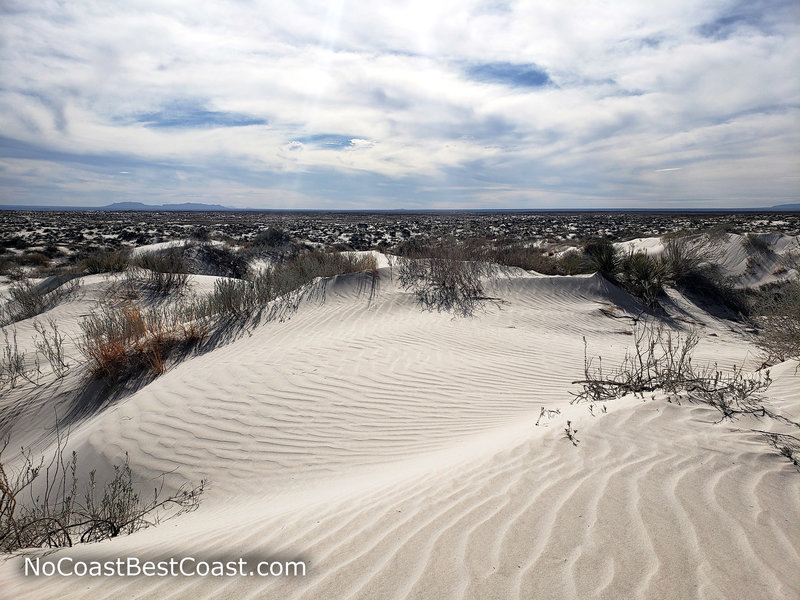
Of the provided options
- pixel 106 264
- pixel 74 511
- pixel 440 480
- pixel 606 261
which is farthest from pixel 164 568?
pixel 106 264

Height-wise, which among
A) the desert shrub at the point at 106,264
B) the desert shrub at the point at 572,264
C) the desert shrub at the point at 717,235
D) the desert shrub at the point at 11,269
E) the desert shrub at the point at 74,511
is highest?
the desert shrub at the point at 717,235

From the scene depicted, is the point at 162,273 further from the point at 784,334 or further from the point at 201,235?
the point at 784,334

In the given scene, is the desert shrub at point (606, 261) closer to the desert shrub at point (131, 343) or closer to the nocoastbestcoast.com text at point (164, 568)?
the desert shrub at point (131, 343)

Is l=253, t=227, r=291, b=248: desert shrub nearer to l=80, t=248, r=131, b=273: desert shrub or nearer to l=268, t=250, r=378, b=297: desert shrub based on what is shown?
l=80, t=248, r=131, b=273: desert shrub

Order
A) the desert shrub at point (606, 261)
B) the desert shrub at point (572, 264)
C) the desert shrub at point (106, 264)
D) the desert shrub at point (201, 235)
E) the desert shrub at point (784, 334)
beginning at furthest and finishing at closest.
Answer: the desert shrub at point (201, 235), the desert shrub at point (106, 264), the desert shrub at point (572, 264), the desert shrub at point (606, 261), the desert shrub at point (784, 334)

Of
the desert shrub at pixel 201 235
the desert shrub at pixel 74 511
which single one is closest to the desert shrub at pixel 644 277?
the desert shrub at pixel 74 511

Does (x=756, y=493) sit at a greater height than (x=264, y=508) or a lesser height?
greater

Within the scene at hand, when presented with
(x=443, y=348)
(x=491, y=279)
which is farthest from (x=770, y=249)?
(x=443, y=348)

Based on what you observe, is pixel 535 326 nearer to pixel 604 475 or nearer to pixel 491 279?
pixel 491 279
